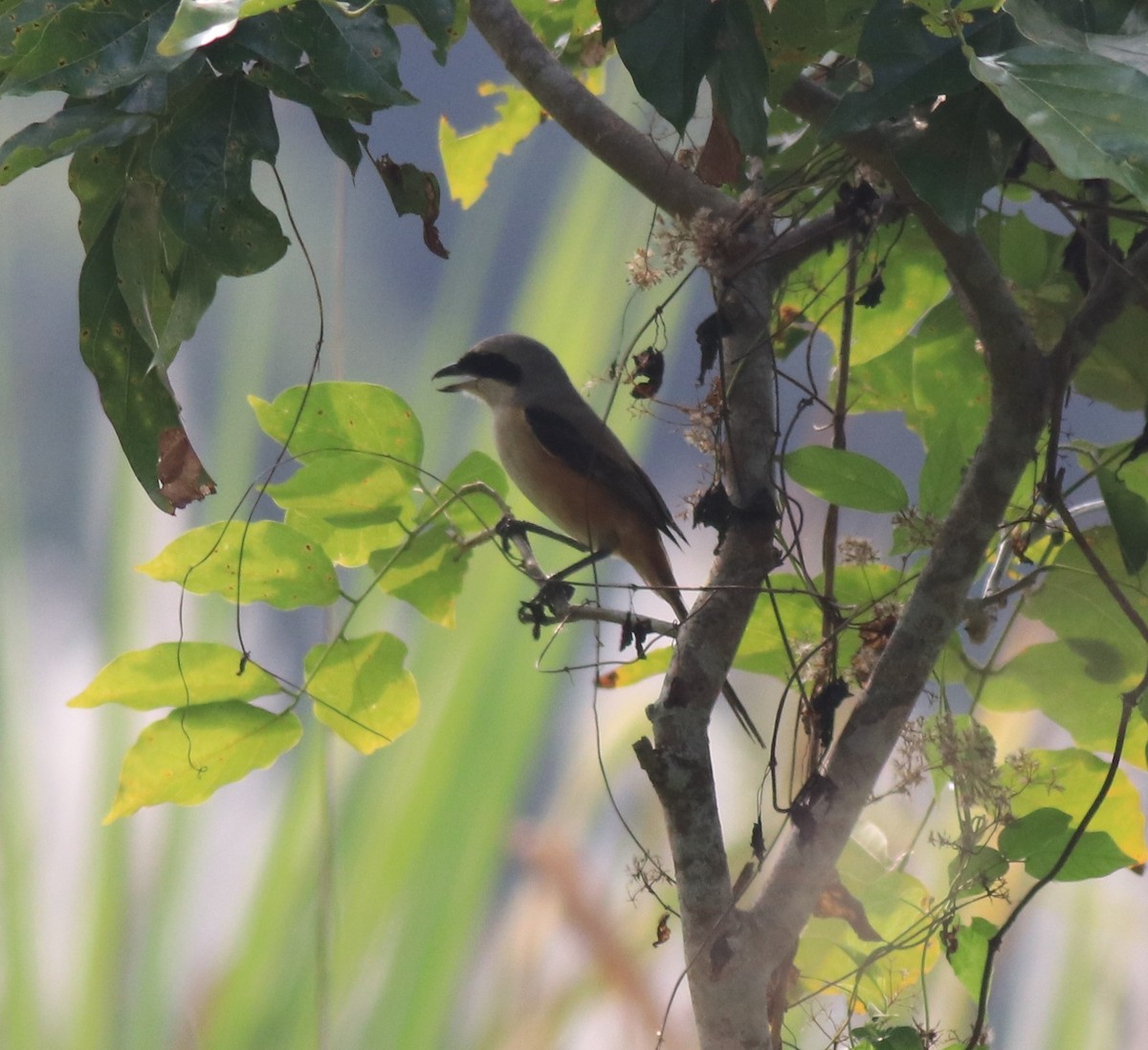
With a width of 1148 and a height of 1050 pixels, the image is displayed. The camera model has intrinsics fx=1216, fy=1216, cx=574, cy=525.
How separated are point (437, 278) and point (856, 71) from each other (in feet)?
4.71

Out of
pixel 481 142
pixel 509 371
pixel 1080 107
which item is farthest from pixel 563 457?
pixel 1080 107

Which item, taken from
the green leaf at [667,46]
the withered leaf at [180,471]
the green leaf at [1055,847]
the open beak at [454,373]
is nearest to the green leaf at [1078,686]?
the green leaf at [1055,847]

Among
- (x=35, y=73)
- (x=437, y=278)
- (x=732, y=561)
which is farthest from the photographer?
(x=437, y=278)

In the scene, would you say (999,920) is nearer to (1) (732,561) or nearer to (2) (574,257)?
(1) (732,561)

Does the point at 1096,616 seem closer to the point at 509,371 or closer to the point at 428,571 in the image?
the point at 428,571

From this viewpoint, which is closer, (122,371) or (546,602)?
(122,371)

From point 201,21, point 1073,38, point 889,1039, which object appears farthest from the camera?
point 889,1039

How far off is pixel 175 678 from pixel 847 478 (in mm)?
658

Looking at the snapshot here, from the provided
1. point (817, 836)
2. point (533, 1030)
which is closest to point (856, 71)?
point (817, 836)

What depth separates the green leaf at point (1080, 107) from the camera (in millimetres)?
596

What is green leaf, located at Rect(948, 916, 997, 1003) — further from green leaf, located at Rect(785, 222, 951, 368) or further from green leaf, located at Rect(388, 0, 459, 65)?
green leaf, located at Rect(388, 0, 459, 65)

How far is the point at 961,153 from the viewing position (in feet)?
2.58

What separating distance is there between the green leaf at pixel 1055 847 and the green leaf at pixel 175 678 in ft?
2.24

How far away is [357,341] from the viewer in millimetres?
2314
